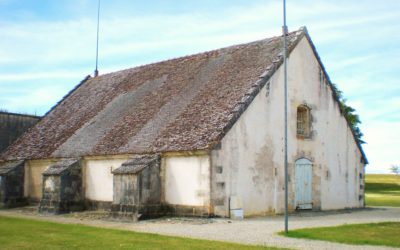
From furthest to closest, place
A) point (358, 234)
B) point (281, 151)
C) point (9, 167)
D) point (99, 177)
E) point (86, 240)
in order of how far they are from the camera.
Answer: point (9, 167)
point (99, 177)
point (281, 151)
point (358, 234)
point (86, 240)

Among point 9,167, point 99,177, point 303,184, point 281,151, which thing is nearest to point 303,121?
point 281,151

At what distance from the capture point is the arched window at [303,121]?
82.9 feet

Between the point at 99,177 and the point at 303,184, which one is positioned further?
the point at 99,177

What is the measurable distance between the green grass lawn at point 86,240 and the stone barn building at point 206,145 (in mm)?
4256

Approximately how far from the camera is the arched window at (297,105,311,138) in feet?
82.9

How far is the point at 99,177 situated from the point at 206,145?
7084 millimetres

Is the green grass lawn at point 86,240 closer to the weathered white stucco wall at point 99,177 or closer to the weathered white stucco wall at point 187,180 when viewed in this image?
the weathered white stucco wall at point 187,180

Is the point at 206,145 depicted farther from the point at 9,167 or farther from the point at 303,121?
the point at 9,167

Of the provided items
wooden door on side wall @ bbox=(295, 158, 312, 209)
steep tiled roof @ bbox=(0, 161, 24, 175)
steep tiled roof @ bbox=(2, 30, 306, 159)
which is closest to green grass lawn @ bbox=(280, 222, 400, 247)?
steep tiled roof @ bbox=(2, 30, 306, 159)

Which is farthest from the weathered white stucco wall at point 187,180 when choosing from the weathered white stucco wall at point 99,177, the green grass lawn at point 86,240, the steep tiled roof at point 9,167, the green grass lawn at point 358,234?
the steep tiled roof at point 9,167

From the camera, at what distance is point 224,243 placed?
1334cm

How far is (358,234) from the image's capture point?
15242mm

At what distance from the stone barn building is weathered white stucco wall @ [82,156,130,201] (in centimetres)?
5

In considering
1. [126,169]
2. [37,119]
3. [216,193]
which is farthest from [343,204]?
[37,119]
